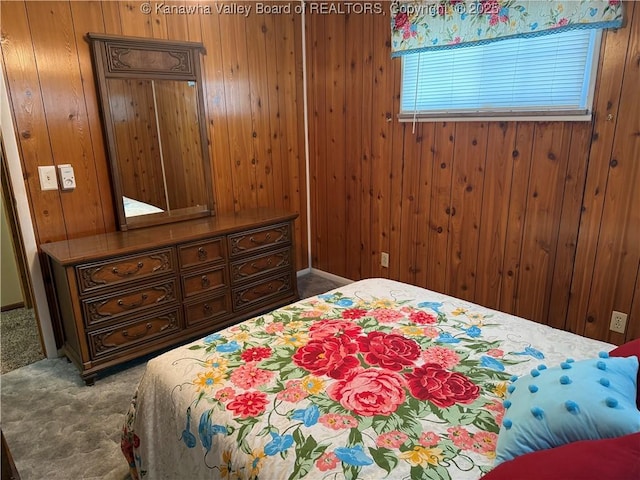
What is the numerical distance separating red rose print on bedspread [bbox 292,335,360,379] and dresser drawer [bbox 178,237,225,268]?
1355 mm

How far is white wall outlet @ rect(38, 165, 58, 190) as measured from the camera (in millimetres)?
2447

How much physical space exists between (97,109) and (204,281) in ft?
4.11

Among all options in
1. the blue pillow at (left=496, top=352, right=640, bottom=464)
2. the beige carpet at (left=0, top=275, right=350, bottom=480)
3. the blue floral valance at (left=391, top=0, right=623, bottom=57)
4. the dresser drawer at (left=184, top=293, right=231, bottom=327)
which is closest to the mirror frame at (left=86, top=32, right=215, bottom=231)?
the dresser drawer at (left=184, top=293, right=231, bottom=327)

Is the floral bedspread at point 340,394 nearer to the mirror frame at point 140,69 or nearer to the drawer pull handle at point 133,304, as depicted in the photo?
the drawer pull handle at point 133,304

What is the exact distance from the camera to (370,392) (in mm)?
1280

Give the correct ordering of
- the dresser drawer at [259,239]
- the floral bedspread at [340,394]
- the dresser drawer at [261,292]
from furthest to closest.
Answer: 1. the dresser drawer at [261,292]
2. the dresser drawer at [259,239]
3. the floral bedspread at [340,394]

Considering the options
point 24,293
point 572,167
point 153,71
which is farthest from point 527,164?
point 24,293

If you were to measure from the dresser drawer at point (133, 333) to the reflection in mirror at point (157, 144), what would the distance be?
723 mm

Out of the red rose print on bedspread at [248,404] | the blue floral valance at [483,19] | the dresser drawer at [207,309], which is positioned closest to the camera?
the red rose print on bedspread at [248,404]

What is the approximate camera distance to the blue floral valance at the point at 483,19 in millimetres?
2092

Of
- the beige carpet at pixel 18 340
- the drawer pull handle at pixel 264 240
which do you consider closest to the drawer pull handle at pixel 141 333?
the beige carpet at pixel 18 340

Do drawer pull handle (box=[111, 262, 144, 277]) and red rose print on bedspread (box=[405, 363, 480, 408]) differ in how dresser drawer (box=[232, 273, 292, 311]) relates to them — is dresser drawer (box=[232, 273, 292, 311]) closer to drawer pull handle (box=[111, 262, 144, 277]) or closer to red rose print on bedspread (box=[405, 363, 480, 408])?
drawer pull handle (box=[111, 262, 144, 277])

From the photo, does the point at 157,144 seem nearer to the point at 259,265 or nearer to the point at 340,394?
the point at 259,265

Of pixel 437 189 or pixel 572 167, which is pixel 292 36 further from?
pixel 572 167
